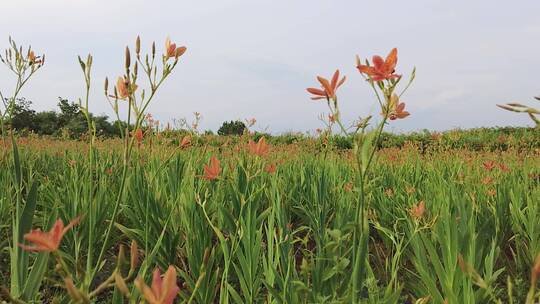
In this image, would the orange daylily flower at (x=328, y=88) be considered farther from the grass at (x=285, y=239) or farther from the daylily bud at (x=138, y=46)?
the daylily bud at (x=138, y=46)

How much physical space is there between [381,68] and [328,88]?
13 centimetres

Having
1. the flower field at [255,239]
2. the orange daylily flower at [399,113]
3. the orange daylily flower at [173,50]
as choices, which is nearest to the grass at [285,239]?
the flower field at [255,239]

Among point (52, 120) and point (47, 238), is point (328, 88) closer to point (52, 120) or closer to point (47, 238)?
point (47, 238)

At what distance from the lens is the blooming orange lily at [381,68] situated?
823 millimetres

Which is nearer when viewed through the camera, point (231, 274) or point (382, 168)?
point (231, 274)

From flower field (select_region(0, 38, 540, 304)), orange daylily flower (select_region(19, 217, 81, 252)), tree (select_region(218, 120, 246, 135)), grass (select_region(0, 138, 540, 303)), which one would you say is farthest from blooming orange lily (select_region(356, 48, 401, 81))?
tree (select_region(218, 120, 246, 135))

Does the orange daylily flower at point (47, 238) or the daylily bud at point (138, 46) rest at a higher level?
the daylily bud at point (138, 46)

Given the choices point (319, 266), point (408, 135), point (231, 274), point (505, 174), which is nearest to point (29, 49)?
point (231, 274)

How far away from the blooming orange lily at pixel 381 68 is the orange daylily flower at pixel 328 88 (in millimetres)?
91

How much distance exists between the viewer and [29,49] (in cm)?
178

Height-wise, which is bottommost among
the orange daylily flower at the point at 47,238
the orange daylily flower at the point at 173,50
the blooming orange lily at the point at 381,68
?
the orange daylily flower at the point at 47,238

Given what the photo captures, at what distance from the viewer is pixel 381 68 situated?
32.9 inches

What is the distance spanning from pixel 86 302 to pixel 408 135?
10.8 metres

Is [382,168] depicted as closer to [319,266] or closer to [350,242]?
[350,242]
